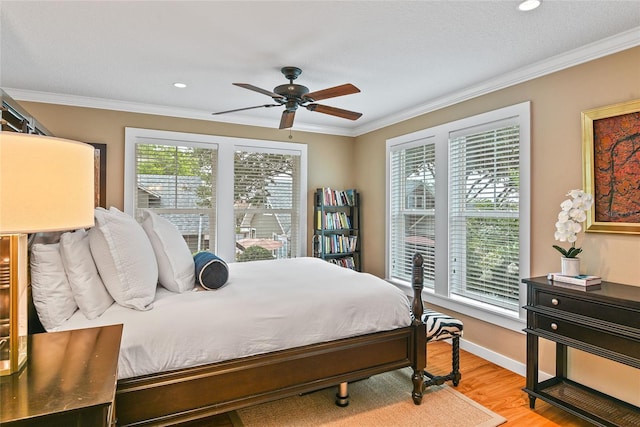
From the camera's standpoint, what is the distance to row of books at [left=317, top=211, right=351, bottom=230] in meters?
4.84

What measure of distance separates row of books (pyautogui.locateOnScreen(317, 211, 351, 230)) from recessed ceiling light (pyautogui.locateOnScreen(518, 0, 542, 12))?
3.25 m

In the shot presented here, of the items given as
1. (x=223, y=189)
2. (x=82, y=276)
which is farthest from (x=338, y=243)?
(x=82, y=276)

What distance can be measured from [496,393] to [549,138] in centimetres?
199

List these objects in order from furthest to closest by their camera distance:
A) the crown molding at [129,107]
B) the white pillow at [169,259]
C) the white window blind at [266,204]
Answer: the white window blind at [266,204] → the crown molding at [129,107] → the white pillow at [169,259]

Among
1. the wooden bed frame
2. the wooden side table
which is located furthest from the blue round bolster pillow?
the wooden side table

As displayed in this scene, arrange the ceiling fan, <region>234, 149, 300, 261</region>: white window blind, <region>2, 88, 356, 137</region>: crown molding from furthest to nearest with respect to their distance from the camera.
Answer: <region>234, 149, 300, 261</region>: white window blind < <region>2, 88, 356, 137</region>: crown molding < the ceiling fan

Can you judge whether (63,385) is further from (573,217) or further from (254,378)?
(573,217)

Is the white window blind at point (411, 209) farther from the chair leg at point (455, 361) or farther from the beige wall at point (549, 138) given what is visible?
the chair leg at point (455, 361)

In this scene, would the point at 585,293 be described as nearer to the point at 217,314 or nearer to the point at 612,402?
the point at 612,402

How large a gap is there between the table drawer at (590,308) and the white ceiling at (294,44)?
167 centimetres

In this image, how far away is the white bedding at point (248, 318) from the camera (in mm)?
1826

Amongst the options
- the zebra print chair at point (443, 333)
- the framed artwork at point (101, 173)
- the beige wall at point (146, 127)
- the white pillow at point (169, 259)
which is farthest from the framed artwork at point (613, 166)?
the framed artwork at point (101, 173)

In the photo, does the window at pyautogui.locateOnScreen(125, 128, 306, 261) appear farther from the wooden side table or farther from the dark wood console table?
the dark wood console table

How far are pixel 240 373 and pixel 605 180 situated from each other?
2.68 metres
